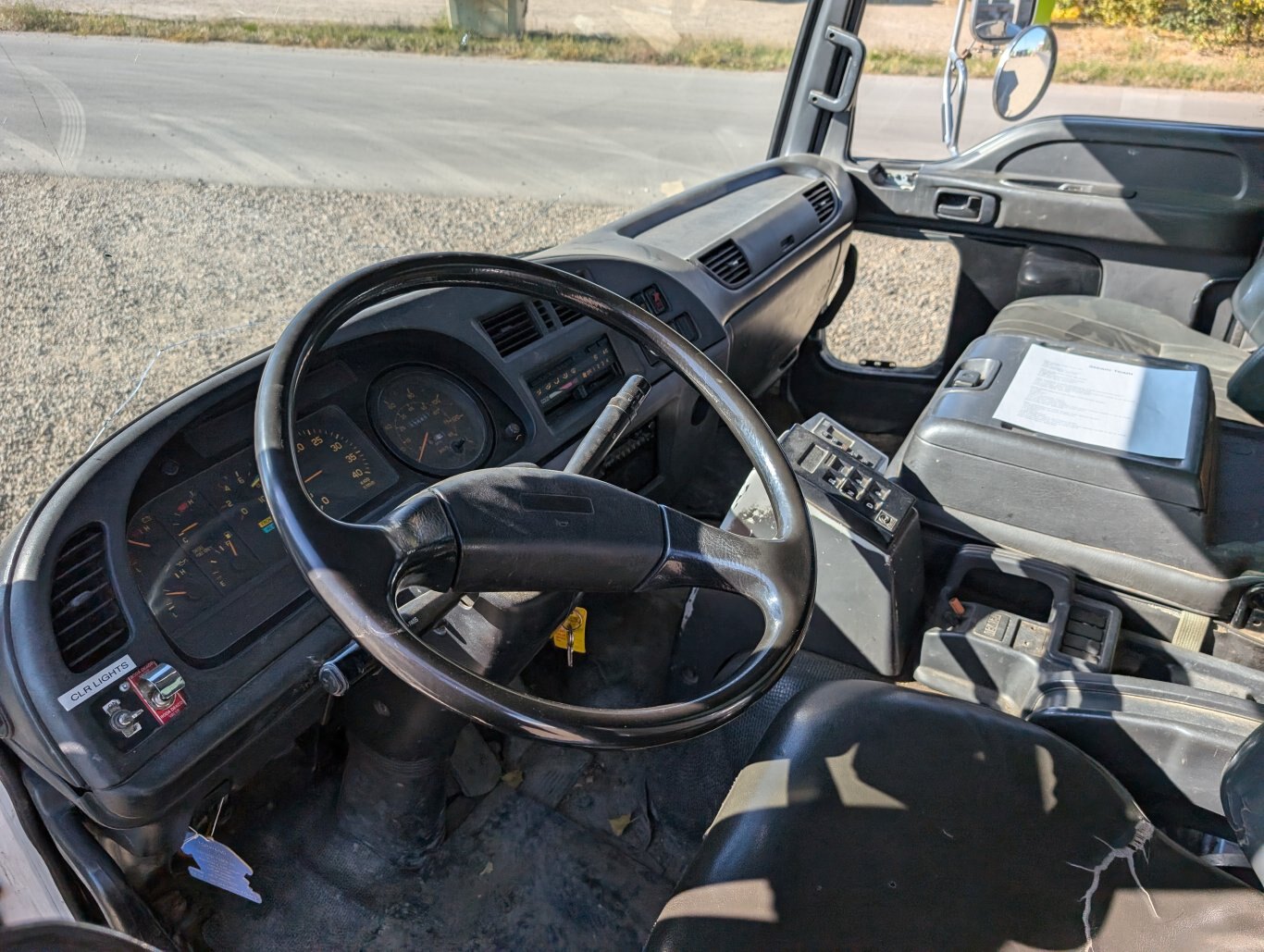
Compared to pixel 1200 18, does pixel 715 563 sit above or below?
below

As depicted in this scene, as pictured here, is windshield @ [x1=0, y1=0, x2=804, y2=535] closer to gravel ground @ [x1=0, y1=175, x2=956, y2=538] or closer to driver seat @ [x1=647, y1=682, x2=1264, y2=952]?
gravel ground @ [x1=0, y1=175, x2=956, y2=538]

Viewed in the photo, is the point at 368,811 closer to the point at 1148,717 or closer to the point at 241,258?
the point at 241,258

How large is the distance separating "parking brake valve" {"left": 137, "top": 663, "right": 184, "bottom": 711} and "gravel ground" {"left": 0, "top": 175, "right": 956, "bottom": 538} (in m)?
0.59

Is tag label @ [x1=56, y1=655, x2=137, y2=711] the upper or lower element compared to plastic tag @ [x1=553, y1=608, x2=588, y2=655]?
upper

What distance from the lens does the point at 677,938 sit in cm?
114

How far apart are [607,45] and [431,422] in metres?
1.47

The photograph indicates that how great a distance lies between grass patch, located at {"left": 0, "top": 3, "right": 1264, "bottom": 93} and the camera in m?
1.51

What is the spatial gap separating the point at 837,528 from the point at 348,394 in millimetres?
934

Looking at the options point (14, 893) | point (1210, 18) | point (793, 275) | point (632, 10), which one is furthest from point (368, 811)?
point (1210, 18)

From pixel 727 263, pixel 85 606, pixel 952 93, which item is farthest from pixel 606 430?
pixel 952 93

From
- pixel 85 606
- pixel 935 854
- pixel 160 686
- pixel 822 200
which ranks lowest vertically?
pixel 935 854

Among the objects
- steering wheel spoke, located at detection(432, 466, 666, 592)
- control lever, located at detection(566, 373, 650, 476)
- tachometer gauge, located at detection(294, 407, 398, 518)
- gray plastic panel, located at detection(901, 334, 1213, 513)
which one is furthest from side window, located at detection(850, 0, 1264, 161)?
tachometer gauge, located at detection(294, 407, 398, 518)

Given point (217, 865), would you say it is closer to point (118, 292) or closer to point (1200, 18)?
point (118, 292)

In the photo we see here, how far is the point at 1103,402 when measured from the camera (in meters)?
1.93
